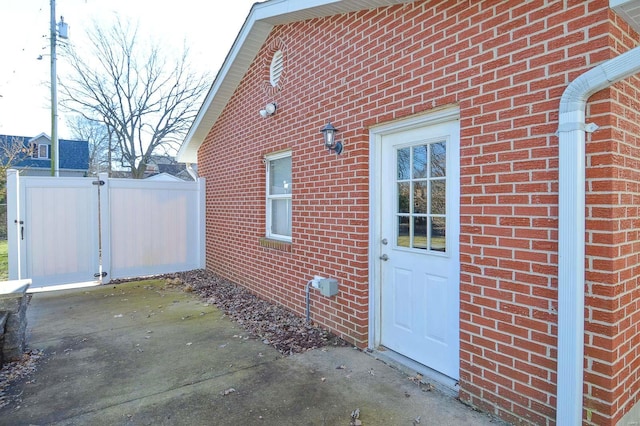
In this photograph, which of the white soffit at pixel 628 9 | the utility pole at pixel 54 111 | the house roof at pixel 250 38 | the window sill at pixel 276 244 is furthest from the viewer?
the utility pole at pixel 54 111

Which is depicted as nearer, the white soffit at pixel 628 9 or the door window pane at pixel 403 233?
the white soffit at pixel 628 9

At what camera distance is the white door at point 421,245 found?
10.4 feet

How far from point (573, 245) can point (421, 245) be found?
1.40m

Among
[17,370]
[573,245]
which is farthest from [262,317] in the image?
[573,245]

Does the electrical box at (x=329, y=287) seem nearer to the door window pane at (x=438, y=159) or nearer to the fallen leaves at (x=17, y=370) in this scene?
the door window pane at (x=438, y=159)

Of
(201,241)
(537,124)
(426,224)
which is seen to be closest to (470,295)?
(426,224)

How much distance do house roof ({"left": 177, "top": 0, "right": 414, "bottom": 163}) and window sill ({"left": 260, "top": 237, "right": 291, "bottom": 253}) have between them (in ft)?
10.0

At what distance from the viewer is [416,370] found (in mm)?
3402

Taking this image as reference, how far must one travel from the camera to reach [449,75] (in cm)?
302

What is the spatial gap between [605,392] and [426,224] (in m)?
1.72

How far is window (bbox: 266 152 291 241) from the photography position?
223 inches

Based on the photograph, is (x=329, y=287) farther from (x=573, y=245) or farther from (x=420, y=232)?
(x=573, y=245)

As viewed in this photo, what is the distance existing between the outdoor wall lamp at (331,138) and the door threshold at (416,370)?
224 centimetres

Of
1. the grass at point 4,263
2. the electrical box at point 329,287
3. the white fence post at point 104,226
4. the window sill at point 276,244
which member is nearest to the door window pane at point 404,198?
the electrical box at point 329,287
